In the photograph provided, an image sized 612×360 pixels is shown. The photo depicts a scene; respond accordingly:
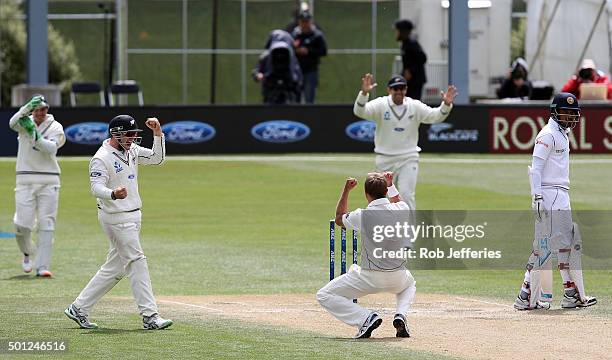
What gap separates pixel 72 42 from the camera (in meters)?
63.8

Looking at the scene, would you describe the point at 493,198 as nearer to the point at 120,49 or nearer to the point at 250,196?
the point at 250,196

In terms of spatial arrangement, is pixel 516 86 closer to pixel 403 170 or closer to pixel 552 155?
pixel 403 170

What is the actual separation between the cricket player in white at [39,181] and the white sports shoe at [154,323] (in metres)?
4.65

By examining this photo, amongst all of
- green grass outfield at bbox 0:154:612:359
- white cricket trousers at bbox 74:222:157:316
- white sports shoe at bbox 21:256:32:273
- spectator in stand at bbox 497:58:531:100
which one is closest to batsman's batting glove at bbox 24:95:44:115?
green grass outfield at bbox 0:154:612:359

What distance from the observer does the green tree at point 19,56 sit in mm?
59312

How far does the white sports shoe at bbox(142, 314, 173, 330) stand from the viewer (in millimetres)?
13109

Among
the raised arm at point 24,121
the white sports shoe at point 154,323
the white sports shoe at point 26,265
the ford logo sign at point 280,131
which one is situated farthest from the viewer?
the ford logo sign at point 280,131

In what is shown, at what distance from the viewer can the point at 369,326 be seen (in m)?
12.4

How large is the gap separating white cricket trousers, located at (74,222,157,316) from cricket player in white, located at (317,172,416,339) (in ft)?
5.59

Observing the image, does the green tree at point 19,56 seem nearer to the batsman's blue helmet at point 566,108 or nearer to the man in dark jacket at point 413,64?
the man in dark jacket at point 413,64

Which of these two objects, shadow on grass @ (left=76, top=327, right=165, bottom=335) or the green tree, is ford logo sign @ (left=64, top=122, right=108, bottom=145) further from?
the green tree

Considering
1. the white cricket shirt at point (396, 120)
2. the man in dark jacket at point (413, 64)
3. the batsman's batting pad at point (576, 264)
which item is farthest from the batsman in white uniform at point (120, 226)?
the man in dark jacket at point (413, 64)

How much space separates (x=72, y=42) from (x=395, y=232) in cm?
5306

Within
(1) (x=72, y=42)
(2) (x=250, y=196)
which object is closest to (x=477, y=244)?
(2) (x=250, y=196)
